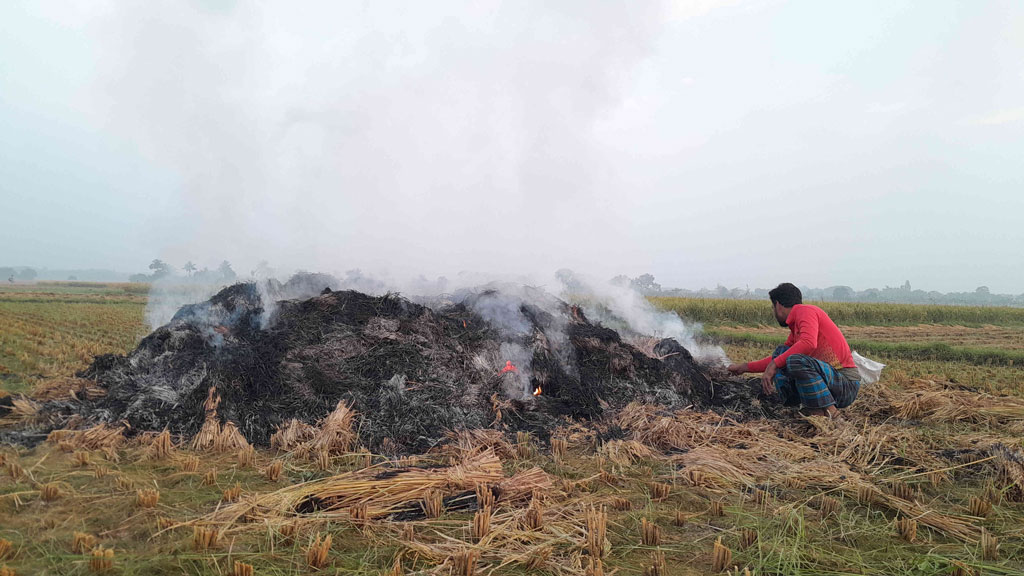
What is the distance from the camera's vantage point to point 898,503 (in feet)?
11.8

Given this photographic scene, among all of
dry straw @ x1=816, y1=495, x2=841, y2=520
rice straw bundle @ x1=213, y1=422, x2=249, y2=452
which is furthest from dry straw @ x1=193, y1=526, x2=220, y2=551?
dry straw @ x1=816, y1=495, x2=841, y2=520

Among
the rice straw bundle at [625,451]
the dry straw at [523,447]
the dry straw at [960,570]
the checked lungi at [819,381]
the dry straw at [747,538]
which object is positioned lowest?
the dry straw at [523,447]

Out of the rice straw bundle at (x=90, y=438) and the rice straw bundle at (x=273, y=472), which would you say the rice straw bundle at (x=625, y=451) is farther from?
the rice straw bundle at (x=90, y=438)

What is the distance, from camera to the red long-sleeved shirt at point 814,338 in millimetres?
5629

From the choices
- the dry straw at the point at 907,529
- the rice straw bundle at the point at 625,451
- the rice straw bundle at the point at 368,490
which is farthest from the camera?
the rice straw bundle at the point at 625,451

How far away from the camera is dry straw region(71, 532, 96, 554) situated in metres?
2.63

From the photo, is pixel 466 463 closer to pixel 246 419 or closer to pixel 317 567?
pixel 317 567

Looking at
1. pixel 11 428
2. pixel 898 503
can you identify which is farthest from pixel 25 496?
pixel 898 503

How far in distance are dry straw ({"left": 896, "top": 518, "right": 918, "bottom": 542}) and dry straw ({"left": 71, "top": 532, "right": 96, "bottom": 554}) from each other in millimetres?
5083

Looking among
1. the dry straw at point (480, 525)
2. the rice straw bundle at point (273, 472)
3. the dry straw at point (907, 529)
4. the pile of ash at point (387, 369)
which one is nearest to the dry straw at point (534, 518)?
the dry straw at point (480, 525)

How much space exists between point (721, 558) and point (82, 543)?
3686 mm

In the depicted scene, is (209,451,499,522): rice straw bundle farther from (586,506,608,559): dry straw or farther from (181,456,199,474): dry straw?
(181,456,199,474): dry straw

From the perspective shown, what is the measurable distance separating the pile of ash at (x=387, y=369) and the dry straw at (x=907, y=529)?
3.38 meters

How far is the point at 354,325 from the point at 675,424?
475cm
